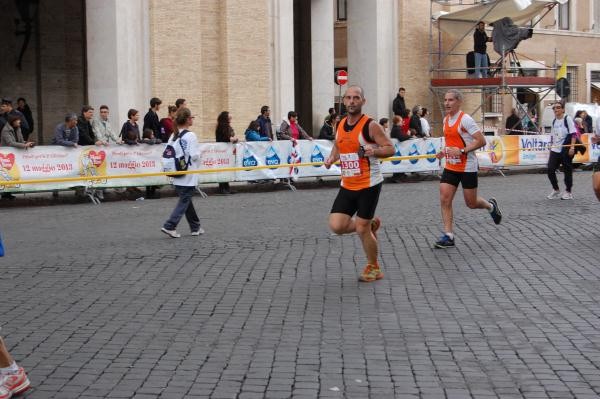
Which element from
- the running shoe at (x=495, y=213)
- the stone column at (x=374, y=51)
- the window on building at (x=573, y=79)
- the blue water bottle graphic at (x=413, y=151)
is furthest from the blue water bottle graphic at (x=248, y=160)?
the window on building at (x=573, y=79)

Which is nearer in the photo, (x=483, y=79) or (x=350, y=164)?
(x=350, y=164)

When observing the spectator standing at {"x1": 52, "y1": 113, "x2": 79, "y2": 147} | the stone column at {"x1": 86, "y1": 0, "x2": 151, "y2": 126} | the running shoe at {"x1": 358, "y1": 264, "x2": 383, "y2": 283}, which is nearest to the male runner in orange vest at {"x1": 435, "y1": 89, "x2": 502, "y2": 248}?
the running shoe at {"x1": 358, "y1": 264, "x2": 383, "y2": 283}

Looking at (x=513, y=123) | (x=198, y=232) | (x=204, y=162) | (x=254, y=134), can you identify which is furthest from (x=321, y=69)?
(x=198, y=232)

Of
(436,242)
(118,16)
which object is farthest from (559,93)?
(436,242)

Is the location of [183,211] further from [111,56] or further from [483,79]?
[483,79]

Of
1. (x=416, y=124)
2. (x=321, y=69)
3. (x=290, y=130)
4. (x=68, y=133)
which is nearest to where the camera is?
(x=68, y=133)

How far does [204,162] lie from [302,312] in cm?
1356

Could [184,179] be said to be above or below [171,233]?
above

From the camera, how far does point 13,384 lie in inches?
235

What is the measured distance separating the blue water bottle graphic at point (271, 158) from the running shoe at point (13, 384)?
16861 millimetres

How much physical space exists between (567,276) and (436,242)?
2.37m

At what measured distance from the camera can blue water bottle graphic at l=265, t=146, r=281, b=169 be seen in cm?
2281

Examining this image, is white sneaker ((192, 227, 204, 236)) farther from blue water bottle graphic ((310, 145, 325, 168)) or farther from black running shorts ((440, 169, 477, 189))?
blue water bottle graphic ((310, 145, 325, 168))

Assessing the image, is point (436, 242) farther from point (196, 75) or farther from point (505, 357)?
point (196, 75)
